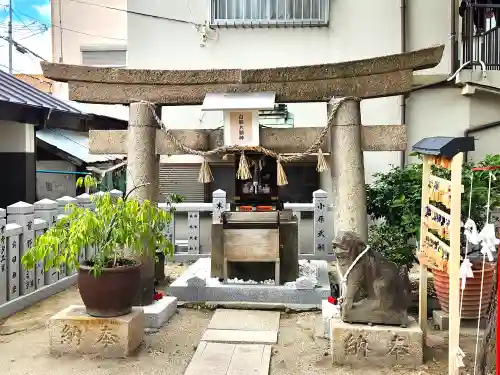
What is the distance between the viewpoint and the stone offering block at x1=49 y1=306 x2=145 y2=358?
18.9 ft

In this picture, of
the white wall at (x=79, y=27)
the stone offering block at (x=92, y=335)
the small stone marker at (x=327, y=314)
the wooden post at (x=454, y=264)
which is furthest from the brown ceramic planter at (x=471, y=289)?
the white wall at (x=79, y=27)

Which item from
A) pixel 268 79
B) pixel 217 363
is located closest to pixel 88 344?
pixel 217 363

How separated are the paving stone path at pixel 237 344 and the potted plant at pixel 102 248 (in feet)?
3.64

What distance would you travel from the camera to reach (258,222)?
867cm

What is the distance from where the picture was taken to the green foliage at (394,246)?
25.4 ft

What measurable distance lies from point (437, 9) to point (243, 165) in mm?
7633

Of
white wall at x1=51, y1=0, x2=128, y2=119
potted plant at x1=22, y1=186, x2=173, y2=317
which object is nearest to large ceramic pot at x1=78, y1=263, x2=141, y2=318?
potted plant at x1=22, y1=186, x2=173, y2=317

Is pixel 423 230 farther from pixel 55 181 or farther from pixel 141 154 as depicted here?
pixel 55 181

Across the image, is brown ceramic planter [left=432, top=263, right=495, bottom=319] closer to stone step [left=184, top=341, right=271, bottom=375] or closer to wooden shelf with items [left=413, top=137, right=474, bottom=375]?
wooden shelf with items [left=413, top=137, right=474, bottom=375]

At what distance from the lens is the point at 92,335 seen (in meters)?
5.79

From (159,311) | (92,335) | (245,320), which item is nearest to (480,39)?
(245,320)

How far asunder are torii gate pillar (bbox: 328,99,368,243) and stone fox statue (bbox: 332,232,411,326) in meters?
1.22

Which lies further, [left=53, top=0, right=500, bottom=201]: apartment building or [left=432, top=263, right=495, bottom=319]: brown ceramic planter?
[left=53, top=0, right=500, bottom=201]: apartment building

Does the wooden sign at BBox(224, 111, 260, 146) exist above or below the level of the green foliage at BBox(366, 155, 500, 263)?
above
